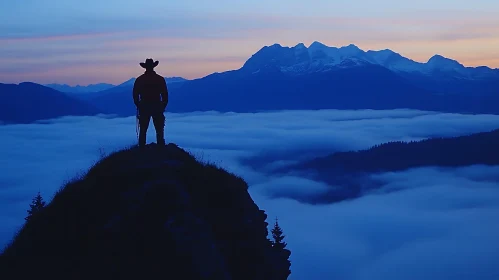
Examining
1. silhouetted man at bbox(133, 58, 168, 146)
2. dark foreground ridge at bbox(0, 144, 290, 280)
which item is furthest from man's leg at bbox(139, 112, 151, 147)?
dark foreground ridge at bbox(0, 144, 290, 280)

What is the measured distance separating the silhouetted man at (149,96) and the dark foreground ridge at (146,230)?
2923mm

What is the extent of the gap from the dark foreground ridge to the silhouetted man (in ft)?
9.59

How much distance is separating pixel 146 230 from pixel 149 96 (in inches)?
321

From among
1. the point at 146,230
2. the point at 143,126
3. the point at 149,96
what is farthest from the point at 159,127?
the point at 146,230

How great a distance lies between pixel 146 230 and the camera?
1409 centimetres

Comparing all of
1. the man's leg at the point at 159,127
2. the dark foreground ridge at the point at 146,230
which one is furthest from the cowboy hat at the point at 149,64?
the dark foreground ridge at the point at 146,230

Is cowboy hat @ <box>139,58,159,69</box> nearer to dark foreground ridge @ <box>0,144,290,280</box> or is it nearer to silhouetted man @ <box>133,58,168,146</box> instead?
silhouetted man @ <box>133,58,168,146</box>

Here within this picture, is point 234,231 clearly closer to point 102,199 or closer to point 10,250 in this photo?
point 102,199

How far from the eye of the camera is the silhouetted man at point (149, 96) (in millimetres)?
20609

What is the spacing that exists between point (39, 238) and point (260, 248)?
277 inches

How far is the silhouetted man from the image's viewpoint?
67.6 feet

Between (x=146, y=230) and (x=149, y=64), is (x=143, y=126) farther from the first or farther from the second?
(x=146, y=230)

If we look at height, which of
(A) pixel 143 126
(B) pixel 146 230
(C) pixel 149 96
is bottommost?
(B) pixel 146 230

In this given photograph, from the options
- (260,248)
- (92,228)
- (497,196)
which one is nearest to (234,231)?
(260,248)
